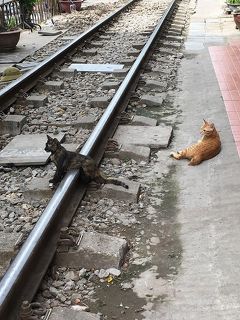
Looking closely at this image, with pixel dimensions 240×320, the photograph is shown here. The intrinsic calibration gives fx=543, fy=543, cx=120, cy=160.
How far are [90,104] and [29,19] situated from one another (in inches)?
317

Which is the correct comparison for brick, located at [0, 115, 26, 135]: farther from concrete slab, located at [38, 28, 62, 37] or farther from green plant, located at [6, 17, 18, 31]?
concrete slab, located at [38, 28, 62, 37]

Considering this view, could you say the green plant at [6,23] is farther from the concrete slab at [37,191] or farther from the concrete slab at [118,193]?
the concrete slab at [118,193]

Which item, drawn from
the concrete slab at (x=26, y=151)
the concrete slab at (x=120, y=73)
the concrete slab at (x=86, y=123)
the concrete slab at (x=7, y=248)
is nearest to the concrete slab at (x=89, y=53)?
the concrete slab at (x=120, y=73)

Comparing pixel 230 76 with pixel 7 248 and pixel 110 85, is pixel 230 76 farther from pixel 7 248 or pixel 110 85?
pixel 7 248

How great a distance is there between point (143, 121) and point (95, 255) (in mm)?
2949

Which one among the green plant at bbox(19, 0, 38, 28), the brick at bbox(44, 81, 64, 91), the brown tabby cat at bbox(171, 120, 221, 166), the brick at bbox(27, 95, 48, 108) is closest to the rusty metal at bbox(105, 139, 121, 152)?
the brown tabby cat at bbox(171, 120, 221, 166)

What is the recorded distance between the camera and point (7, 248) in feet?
11.5

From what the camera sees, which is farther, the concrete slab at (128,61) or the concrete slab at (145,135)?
the concrete slab at (128,61)

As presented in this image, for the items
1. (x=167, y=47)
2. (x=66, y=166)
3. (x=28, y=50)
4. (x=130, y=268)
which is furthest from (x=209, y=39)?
(x=130, y=268)

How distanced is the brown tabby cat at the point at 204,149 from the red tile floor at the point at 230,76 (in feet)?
0.83

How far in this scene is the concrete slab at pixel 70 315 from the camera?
2815mm

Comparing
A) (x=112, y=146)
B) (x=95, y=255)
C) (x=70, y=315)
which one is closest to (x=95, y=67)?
(x=112, y=146)

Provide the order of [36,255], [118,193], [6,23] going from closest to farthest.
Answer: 1. [36,255]
2. [118,193]
3. [6,23]

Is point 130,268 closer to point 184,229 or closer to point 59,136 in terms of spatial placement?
point 184,229
